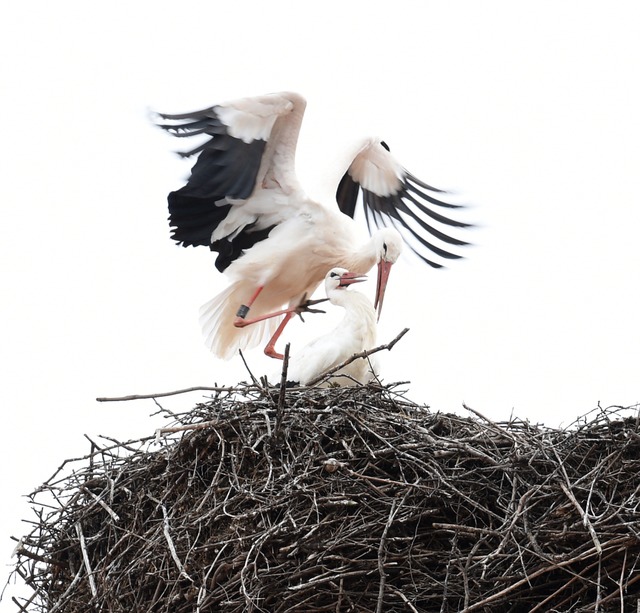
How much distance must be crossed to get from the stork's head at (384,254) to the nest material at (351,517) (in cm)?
128

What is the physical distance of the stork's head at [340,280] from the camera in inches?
200

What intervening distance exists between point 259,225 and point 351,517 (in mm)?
2394

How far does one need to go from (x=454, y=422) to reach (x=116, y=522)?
1207mm

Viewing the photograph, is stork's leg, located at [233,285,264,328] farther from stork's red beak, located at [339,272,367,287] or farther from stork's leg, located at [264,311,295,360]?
stork's red beak, located at [339,272,367,287]

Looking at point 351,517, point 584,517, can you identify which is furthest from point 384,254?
point 584,517

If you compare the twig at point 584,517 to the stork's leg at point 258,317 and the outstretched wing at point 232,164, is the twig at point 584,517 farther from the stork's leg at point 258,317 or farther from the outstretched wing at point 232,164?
the stork's leg at point 258,317

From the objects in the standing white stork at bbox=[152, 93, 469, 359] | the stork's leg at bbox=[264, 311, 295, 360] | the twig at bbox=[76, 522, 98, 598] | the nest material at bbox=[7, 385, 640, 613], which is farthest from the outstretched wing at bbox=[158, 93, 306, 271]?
the twig at bbox=[76, 522, 98, 598]

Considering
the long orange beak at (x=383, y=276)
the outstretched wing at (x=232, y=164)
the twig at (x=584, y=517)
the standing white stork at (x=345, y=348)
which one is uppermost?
the outstretched wing at (x=232, y=164)

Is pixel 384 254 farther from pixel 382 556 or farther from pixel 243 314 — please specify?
pixel 382 556

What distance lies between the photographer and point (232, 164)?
17.4 feet

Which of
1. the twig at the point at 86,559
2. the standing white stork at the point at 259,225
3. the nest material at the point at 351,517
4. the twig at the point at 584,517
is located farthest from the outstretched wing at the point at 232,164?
the twig at the point at 584,517

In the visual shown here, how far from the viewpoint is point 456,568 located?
3.49 metres

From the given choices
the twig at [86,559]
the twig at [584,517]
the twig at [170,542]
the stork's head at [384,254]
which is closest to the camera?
the twig at [584,517]

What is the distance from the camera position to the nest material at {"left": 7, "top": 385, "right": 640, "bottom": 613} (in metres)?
3.42
